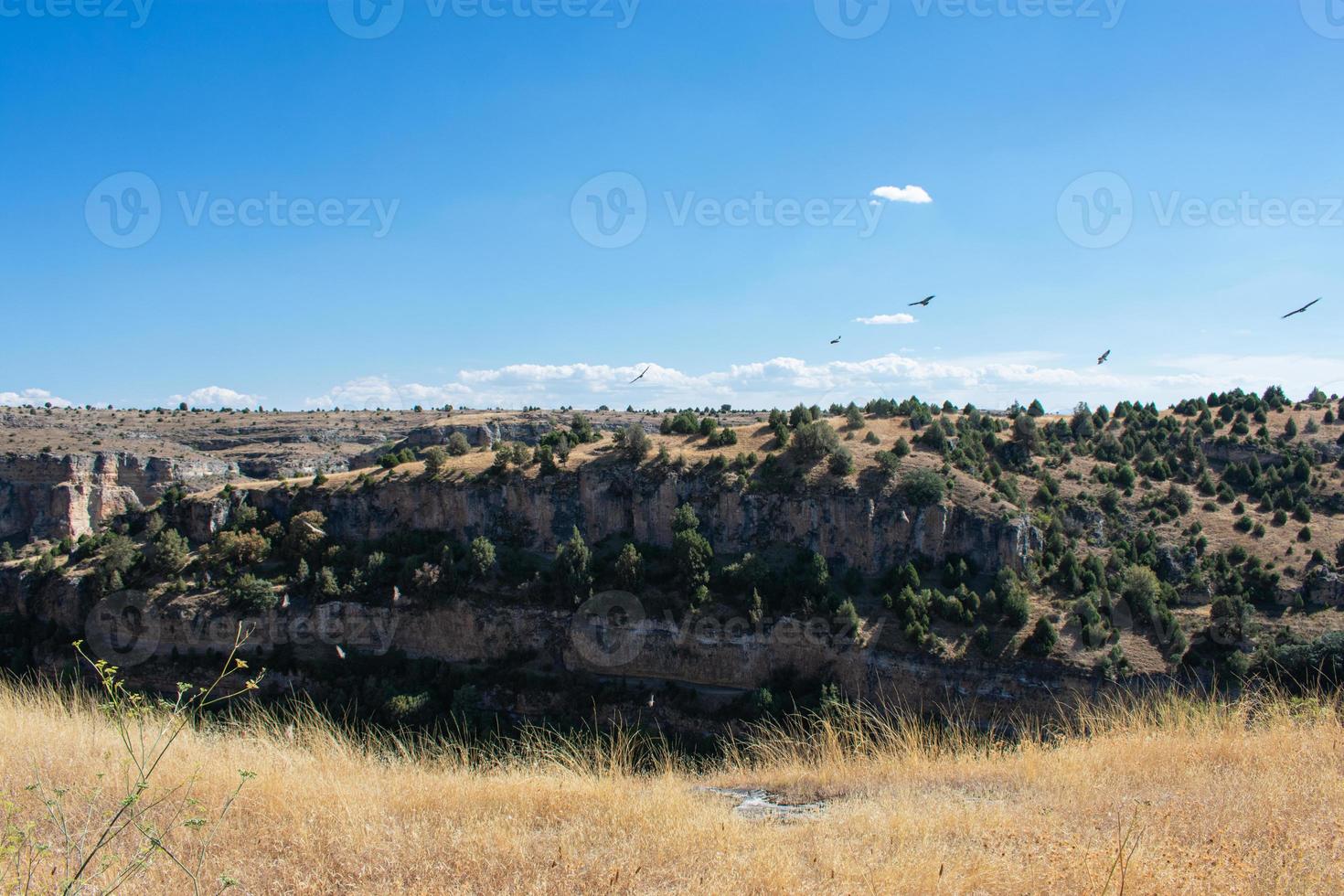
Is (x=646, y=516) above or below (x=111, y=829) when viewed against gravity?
below

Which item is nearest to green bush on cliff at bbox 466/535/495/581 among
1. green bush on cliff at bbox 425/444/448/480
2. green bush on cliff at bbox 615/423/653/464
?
green bush on cliff at bbox 425/444/448/480

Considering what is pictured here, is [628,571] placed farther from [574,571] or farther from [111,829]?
[111,829]

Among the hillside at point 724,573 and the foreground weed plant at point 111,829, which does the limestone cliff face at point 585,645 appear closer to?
the hillside at point 724,573

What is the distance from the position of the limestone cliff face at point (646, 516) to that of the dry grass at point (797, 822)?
26525 mm

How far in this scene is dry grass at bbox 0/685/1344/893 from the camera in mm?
4195

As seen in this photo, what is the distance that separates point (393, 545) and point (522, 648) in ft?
32.1

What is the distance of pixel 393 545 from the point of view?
35938 millimetres

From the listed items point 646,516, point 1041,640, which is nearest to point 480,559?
point 646,516

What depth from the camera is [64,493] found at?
48.9 metres

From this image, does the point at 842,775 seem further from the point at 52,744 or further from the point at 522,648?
the point at 522,648

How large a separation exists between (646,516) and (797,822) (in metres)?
30.9

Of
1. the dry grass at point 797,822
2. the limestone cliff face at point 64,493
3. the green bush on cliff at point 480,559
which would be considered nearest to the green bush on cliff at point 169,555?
the green bush on cliff at point 480,559

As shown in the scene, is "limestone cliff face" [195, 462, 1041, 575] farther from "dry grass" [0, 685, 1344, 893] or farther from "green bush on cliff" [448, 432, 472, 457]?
"dry grass" [0, 685, 1344, 893]

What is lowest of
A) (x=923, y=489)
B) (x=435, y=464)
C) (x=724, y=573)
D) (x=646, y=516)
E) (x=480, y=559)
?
(x=724, y=573)
